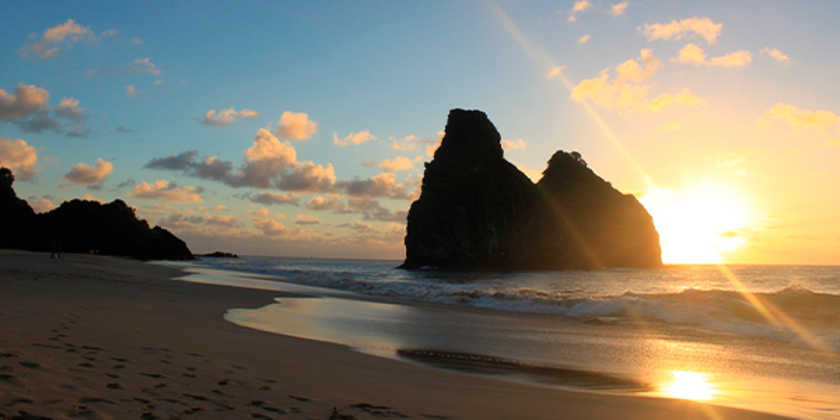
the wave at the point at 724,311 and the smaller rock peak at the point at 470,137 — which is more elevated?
the smaller rock peak at the point at 470,137

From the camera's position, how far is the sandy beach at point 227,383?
4379 millimetres

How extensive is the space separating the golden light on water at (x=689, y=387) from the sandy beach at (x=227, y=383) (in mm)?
594

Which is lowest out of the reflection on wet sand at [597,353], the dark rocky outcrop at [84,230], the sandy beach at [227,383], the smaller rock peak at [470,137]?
the reflection on wet sand at [597,353]

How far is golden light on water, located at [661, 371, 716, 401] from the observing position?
22.6 ft

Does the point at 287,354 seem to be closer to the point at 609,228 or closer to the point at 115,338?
the point at 115,338

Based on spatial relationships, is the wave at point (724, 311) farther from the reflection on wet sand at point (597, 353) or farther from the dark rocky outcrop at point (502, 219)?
the dark rocky outcrop at point (502, 219)

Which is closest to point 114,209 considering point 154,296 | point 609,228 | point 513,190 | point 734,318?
point 513,190

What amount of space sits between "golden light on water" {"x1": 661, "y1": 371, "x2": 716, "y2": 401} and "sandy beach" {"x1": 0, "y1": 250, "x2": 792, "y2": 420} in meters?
0.59

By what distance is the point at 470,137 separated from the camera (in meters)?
113

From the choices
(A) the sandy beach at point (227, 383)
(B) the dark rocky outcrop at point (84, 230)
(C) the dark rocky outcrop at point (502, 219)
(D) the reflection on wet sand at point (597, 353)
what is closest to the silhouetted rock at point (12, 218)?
(B) the dark rocky outcrop at point (84, 230)

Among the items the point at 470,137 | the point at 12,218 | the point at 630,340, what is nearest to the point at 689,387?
the point at 630,340

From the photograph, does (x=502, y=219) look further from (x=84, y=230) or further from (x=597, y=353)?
(x=597, y=353)

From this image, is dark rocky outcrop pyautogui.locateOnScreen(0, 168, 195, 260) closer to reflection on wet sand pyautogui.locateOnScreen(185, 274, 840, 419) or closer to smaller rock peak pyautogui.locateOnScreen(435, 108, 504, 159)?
smaller rock peak pyautogui.locateOnScreen(435, 108, 504, 159)

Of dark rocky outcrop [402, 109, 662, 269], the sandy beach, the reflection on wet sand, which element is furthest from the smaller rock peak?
the sandy beach
